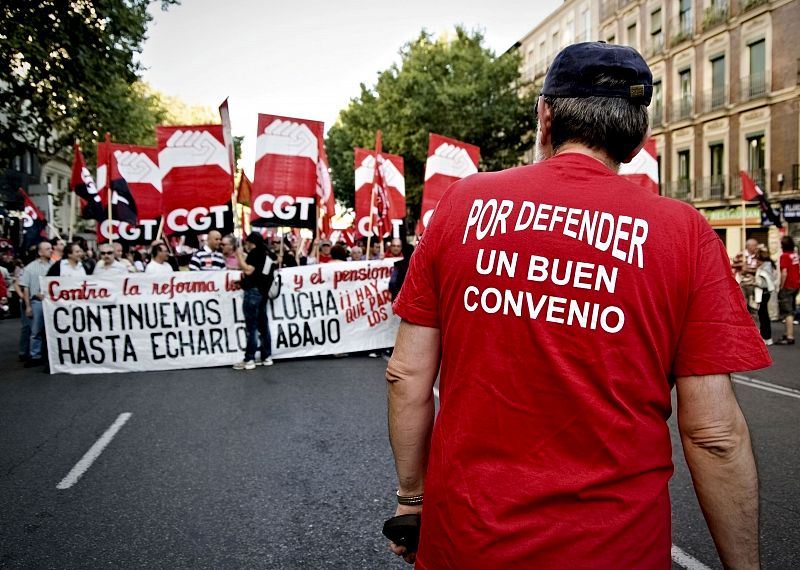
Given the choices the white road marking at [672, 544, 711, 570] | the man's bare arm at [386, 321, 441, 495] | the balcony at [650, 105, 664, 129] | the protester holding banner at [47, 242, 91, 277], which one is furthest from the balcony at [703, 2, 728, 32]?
the man's bare arm at [386, 321, 441, 495]

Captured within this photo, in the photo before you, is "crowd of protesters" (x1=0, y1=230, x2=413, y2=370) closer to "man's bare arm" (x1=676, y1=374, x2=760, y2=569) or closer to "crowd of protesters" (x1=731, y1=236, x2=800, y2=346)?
"crowd of protesters" (x1=731, y1=236, x2=800, y2=346)

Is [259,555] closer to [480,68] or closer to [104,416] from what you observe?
[104,416]

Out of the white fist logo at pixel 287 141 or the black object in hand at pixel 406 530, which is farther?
the white fist logo at pixel 287 141

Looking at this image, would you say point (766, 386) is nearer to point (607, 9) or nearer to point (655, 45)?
point (655, 45)

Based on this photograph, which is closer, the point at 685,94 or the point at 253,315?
the point at 253,315

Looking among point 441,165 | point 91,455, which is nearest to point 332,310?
point 441,165

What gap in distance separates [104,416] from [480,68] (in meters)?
30.7

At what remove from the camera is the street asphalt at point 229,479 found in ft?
11.6

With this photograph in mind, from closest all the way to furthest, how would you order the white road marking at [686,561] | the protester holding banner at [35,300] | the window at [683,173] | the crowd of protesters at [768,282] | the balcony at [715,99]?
the white road marking at [686,561]
the protester holding banner at [35,300]
the crowd of protesters at [768,282]
the balcony at [715,99]
the window at [683,173]

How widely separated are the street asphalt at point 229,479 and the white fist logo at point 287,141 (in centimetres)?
412

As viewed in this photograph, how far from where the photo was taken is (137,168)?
46.8ft

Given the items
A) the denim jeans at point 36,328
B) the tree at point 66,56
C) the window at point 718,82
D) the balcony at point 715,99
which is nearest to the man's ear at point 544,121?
the denim jeans at point 36,328

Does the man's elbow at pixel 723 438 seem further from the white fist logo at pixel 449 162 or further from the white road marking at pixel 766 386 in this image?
the white fist logo at pixel 449 162

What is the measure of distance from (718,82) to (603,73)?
107 feet
